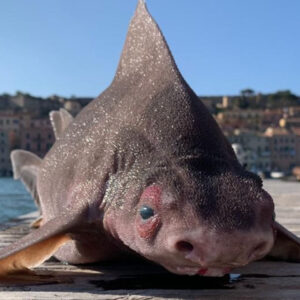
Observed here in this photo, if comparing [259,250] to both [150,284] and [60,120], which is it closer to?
[150,284]

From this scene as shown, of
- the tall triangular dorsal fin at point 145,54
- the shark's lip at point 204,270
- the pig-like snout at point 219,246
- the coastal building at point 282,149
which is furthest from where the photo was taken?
the coastal building at point 282,149

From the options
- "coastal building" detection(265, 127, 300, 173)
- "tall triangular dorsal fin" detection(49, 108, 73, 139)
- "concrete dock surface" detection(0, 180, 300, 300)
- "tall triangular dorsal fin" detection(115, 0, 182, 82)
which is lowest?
"coastal building" detection(265, 127, 300, 173)

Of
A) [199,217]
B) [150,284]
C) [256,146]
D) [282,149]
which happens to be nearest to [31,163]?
[150,284]

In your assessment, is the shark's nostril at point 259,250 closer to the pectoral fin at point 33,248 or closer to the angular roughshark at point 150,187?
the angular roughshark at point 150,187

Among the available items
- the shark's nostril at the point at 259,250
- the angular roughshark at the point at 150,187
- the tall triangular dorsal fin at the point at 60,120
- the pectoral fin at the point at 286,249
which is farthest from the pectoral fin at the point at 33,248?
the tall triangular dorsal fin at the point at 60,120

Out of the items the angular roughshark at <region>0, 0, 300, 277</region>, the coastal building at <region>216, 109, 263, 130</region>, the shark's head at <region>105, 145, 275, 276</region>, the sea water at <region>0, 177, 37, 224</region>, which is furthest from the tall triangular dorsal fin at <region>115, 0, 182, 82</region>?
the coastal building at <region>216, 109, 263, 130</region>

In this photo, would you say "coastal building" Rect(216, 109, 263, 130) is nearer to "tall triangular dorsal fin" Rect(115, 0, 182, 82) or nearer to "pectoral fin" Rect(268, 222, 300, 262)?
"tall triangular dorsal fin" Rect(115, 0, 182, 82)
